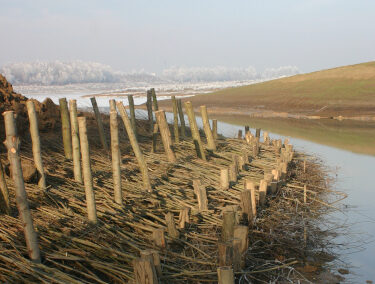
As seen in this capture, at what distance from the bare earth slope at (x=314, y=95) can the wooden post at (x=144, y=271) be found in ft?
78.7

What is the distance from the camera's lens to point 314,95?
30.9 metres

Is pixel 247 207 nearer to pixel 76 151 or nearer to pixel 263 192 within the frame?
pixel 263 192

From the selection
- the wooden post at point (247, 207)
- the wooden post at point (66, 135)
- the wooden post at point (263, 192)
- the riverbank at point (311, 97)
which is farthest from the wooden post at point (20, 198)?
the riverbank at point (311, 97)

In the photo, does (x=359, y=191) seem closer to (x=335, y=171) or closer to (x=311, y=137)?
(x=335, y=171)

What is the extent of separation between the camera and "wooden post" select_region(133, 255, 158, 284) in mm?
3533

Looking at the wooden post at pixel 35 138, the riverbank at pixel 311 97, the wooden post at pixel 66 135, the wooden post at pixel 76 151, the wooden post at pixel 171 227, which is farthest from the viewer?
the riverbank at pixel 311 97

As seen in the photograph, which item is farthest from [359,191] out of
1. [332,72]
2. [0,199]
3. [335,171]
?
[332,72]

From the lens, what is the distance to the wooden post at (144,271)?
11.6 ft

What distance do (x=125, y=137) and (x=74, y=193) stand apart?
4353 mm

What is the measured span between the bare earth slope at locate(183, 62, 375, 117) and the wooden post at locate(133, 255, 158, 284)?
24.0 metres

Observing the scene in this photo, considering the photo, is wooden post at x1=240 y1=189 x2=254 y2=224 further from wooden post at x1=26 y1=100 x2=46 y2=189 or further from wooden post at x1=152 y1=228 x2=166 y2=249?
wooden post at x1=26 y1=100 x2=46 y2=189

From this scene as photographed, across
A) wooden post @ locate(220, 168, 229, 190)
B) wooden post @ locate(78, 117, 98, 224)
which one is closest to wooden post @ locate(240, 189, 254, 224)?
wooden post @ locate(220, 168, 229, 190)

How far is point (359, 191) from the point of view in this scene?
9398 mm

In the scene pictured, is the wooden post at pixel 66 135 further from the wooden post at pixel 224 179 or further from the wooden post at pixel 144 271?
the wooden post at pixel 144 271
